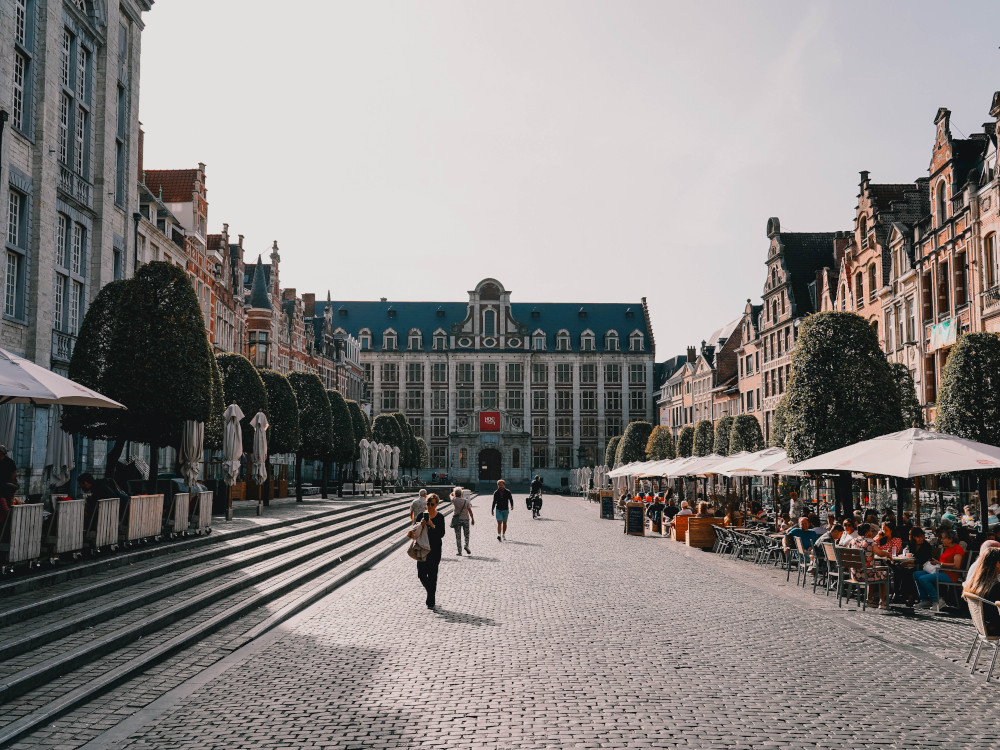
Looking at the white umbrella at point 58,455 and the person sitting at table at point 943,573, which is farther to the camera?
the white umbrella at point 58,455

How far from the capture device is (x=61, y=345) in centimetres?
2452

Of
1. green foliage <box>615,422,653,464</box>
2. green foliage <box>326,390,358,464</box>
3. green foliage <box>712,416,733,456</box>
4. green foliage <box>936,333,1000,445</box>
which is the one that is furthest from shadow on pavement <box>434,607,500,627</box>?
green foliage <box>615,422,653,464</box>

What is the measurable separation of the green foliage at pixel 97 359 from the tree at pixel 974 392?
64.8 ft

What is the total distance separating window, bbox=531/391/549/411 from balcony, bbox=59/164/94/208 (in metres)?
70.0

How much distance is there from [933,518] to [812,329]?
20.6ft

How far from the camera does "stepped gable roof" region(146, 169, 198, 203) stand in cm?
4316

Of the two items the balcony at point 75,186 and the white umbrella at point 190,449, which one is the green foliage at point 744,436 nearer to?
the white umbrella at point 190,449

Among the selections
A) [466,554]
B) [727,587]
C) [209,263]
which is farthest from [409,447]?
[727,587]

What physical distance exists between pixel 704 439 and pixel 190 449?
118 feet

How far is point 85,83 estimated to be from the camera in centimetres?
2641

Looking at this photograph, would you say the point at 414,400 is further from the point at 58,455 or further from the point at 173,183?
the point at 58,455

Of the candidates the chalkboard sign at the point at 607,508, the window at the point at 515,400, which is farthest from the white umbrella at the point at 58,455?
the window at the point at 515,400

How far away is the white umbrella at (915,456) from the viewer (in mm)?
13672

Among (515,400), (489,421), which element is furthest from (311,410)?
(515,400)
